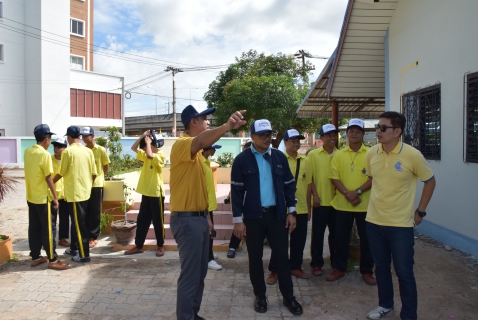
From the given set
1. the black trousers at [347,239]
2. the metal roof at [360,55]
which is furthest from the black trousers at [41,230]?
the metal roof at [360,55]

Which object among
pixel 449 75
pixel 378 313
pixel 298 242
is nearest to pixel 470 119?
pixel 449 75

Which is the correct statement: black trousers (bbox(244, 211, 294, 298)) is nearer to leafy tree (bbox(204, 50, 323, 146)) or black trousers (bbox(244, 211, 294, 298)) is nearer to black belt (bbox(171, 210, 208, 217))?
black belt (bbox(171, 210, 208, 217))

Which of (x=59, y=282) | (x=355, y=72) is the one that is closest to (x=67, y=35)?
(x=355, y=72)

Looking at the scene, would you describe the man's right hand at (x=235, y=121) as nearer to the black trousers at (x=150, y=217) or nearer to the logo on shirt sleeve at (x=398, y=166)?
the logo on shirt sleeve at (x=398, y=166)

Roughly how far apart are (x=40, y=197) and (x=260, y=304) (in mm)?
3348

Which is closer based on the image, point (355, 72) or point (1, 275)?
point (1, 275)

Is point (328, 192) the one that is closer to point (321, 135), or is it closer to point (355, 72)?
point (321, 135)

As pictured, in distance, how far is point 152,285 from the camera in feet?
15.4

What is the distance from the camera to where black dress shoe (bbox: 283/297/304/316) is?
3.82 meters

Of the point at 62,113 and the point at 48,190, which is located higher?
the point at 62,113

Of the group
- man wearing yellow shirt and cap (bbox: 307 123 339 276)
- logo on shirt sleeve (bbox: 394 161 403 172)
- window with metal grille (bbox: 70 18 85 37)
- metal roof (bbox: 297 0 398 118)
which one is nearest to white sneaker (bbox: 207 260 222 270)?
man wearing yellow shirt and cap (bbox: 307 123 339 276)

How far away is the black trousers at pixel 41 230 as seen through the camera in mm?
5199

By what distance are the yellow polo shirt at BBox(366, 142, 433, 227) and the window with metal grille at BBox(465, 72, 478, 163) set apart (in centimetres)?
220

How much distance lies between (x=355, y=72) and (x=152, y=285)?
6.64 metres
